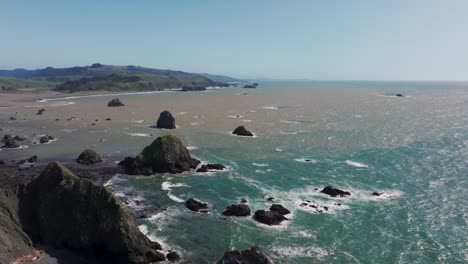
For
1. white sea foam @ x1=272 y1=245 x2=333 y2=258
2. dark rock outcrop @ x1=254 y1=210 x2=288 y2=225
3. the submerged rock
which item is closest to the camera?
white sea foam @ x1=272 y1=245 x2=333 y2=258

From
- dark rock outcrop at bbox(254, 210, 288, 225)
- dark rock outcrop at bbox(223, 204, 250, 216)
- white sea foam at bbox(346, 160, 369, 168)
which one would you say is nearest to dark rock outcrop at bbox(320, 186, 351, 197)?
dark rock outcrop at bbox(254, 210, 288, 225)

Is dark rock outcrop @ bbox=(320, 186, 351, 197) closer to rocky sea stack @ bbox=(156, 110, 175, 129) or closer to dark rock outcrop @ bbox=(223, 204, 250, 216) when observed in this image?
dark rock outcrop @ bbox=(223, 204, 250, 216)

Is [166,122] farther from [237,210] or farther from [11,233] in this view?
[11,233]

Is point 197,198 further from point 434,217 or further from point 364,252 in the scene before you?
point 434,217

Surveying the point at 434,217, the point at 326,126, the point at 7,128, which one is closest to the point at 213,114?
the point at 326,126

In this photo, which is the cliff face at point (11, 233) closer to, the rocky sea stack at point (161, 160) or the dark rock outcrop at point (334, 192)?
the rocky sea stack at point (161, 160)

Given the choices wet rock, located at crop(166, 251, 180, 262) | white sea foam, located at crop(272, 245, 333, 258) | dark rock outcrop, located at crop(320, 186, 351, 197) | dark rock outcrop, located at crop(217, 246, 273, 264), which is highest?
dark rock outcrop, located at crop(217, 246, 273, 264)
